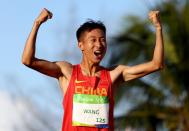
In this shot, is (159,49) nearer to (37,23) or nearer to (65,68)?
(65,68)

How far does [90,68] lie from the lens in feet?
18.1

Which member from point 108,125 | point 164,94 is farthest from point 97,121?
point 164,94

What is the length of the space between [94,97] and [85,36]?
0.50m

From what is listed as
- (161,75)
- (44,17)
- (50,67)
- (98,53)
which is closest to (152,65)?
(98,53)

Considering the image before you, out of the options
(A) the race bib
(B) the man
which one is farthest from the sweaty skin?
(A) the race bib

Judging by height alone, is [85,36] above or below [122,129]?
above

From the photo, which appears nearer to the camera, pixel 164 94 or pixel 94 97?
pixel 94 97

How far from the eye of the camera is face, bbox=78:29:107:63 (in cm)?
540

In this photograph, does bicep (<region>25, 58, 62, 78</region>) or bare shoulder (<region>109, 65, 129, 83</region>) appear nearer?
bicep (<region>25, 58, 62, 78</region>)

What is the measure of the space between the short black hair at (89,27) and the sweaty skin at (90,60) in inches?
1.3

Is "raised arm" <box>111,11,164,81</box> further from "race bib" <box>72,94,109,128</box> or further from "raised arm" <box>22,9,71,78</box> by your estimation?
"raised arm" <box>22,9,71,78</box>

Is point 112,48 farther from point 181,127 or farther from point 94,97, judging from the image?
point 94,97

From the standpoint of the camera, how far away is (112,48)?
19.5 meters

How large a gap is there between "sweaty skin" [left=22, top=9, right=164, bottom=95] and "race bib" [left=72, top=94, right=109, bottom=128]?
0.18 metres
